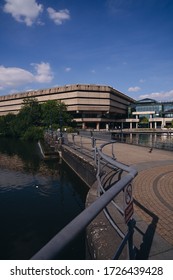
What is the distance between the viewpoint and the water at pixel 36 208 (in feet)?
20.0

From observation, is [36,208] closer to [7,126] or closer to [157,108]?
[7,126]

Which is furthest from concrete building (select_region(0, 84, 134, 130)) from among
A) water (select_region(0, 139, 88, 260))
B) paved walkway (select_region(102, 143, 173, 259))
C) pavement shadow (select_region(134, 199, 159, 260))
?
pavement shadow (select_region(134, 199, 159, 260))

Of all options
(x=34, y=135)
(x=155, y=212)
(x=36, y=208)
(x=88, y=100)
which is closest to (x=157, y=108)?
(x=88, y=100)

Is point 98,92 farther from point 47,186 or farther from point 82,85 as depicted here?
point 47,186

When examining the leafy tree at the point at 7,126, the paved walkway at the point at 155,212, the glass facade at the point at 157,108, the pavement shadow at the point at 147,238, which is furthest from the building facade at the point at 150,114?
the pavement shadow at the point at 147,238

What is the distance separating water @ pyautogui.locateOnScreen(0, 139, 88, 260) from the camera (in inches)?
240

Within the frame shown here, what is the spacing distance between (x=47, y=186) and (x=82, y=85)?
74.7 meters

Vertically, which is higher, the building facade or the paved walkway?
the building facade

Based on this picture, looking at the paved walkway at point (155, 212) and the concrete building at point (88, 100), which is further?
the concrete building at point (88, 100)

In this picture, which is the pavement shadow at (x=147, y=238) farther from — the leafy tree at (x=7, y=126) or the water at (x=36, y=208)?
the leafy tree at (x=7, y=126)

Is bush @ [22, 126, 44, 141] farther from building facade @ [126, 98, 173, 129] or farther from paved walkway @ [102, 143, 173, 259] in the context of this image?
building facade @ [126, 98, 173, 129]

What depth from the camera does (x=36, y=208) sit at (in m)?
8.95

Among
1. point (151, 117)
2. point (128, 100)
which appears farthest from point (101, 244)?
point (128, 100)

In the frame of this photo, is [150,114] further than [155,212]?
Yes
